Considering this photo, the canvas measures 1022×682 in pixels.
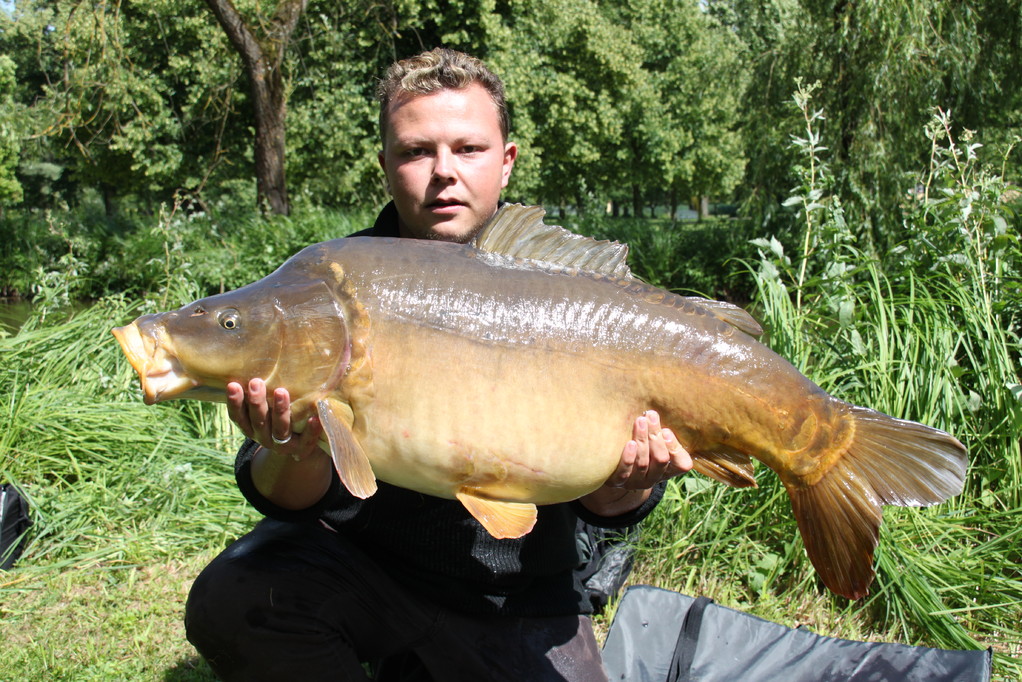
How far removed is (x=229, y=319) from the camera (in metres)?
1.37

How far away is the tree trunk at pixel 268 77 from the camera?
29.6 ft

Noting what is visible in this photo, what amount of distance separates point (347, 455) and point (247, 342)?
0.89 ft

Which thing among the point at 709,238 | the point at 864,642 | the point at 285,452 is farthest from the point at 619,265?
the point at 709,238

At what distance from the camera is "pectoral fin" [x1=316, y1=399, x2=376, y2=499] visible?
1331 millimetres

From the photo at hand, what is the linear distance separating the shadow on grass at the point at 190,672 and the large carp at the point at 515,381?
136cm

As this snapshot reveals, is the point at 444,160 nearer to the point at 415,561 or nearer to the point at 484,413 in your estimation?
the point at 484,413

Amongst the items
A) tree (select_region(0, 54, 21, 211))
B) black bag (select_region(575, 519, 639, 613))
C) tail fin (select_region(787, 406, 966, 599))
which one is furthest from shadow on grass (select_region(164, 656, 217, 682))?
tree (select_region(0, 54, 21, 211))

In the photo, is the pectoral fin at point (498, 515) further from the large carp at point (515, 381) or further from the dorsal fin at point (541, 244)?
the dorsal fin at point (541, 244)

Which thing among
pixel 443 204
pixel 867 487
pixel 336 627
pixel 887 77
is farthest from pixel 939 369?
pixel 887 77

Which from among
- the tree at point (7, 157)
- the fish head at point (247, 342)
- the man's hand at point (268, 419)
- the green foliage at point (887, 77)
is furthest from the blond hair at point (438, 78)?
the tree at point (7, 157)

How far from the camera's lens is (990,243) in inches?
126

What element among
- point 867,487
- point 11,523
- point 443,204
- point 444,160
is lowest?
point 11,523

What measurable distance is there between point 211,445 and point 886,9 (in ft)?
23.7

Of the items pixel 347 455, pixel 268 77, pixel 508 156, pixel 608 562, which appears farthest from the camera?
pixel 268 77
